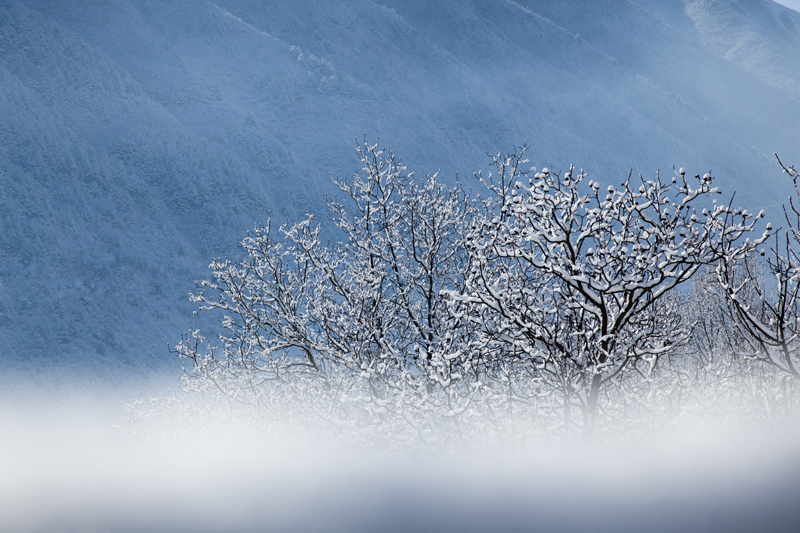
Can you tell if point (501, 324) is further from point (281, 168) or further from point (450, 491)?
point (281, 168)

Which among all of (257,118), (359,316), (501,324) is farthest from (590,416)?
(257,118)

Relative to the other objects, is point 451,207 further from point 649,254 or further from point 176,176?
point 176,176

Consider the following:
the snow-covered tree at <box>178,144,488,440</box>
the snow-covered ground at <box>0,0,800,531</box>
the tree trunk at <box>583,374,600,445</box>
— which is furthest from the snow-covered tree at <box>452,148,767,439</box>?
the snow-covered tree at <box>178,144,488,440</box>

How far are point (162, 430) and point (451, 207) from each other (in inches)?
257

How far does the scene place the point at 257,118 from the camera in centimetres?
8506

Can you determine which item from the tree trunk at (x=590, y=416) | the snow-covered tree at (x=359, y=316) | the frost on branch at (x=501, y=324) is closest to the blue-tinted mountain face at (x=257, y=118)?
the snow-covered tree at (x=359, y=316)

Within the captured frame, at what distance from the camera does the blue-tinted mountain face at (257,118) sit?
51125 mm

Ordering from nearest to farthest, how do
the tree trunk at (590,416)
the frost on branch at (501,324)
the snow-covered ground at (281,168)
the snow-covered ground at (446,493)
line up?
the snow-covered ground at (446,493) < the snow-covered ground at (281,168) < the frost on branch at (501,324) < the tree trunk at (590,416)

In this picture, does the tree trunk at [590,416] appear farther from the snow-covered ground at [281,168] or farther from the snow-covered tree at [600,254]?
the snow-covered ground at [281,168]

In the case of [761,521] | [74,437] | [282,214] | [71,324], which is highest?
[282,214]

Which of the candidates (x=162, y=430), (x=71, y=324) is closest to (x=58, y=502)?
(x=162, y=430)

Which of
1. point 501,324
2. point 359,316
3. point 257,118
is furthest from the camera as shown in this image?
point 257,118

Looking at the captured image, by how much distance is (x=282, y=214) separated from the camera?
6831cm

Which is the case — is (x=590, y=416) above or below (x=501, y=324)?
below
